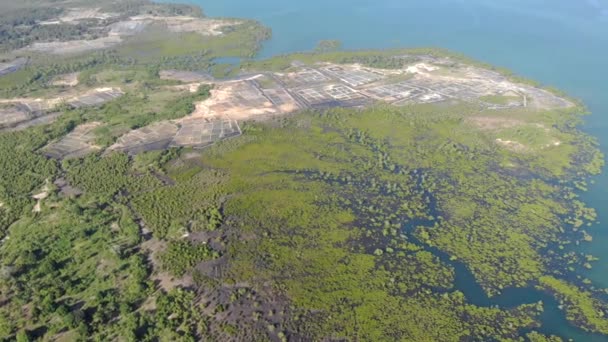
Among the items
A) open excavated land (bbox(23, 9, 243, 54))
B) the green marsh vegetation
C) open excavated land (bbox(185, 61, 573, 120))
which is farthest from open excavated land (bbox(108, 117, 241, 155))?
open excavated land (bbox(23, 9, 243, 54))

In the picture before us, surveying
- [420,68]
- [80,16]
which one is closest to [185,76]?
[420,68]

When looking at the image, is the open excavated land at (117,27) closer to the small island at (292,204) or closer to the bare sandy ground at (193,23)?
the bare sandy ground at (193,23)

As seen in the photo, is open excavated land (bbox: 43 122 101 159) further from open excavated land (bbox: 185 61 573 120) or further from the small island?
open excavated land (bbox: 185 61 573 120)

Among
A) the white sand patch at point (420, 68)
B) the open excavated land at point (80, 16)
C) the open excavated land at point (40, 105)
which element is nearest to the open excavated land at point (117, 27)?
the open excavated land at point (80, 16)

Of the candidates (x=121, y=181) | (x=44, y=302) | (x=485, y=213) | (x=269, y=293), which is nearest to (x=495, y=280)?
(x=485, y=213)

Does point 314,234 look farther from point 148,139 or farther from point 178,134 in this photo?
point 148,139

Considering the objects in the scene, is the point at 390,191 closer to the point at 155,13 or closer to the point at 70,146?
the point at 70,146

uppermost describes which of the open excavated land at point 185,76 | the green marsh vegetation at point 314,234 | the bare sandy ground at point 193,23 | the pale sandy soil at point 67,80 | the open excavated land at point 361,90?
the bare sandy ground at point 193,23
